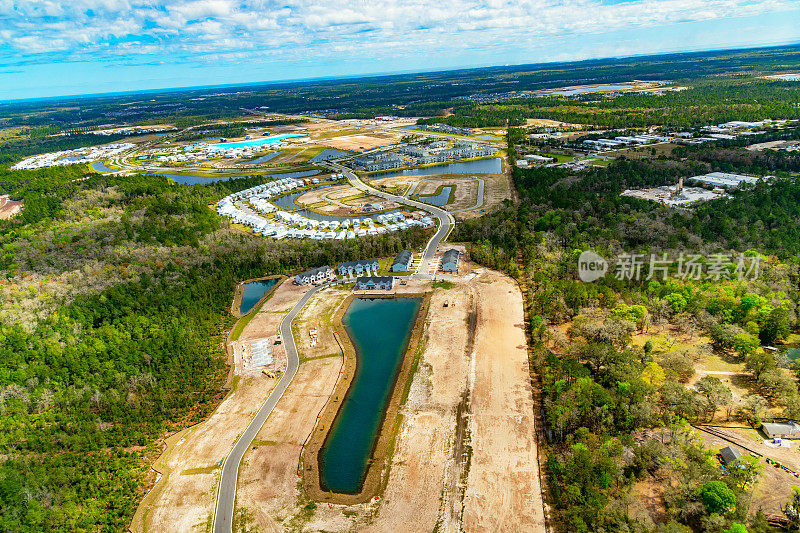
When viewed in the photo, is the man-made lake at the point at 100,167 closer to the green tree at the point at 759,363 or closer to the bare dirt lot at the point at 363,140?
the bare dirt lot at the point at 363,140

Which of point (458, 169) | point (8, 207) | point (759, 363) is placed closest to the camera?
point (759, 363)

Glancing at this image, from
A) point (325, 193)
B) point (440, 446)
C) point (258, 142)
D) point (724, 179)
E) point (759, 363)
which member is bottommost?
point (440, 446)

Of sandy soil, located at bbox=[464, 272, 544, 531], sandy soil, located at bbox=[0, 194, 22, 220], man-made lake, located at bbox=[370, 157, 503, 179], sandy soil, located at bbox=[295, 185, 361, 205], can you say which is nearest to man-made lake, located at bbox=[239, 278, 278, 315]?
sandy soil, located at bbox=[464, 272, 544, 531]

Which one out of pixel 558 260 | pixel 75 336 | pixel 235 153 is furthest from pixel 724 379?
pixel 235 153

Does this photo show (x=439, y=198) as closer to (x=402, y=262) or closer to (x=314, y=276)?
(x=402, y=262)

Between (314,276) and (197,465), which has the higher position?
(314,276)

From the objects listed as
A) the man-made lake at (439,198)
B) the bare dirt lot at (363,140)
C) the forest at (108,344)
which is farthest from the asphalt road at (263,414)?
the bare dirt lot at (363,140)

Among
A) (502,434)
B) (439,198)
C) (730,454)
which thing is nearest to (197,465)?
(502,434)
